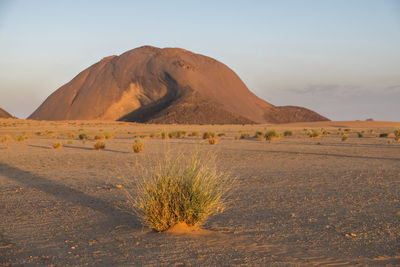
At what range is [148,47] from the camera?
168375mm

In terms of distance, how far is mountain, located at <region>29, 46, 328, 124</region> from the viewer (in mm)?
122750

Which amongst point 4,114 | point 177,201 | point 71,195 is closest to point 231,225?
point 177,201

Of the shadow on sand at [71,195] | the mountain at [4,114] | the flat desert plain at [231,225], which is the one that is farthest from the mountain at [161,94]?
the flat desert plain at [231,225]

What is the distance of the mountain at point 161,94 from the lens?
123 m

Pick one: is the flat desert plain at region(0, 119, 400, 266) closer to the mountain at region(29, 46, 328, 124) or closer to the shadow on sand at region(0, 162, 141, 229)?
the shadow on sand at region(0, 162, 141, 229)

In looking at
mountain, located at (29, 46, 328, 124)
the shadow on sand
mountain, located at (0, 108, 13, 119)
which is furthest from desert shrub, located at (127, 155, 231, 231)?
mountain, located at (0, 108, 13, 119)

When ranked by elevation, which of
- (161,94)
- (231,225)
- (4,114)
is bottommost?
(231,225)

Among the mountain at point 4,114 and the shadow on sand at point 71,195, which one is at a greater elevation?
the mountain at point 4,114

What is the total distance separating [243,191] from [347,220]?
11.2 ft

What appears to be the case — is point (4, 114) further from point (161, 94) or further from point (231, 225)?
point (231, 225)

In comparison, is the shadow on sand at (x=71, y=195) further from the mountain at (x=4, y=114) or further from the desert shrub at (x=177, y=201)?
the mountain at (x=4, y=114)

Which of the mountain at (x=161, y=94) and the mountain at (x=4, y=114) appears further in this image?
the mountain at (x=4, y=114)

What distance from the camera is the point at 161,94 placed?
139 m

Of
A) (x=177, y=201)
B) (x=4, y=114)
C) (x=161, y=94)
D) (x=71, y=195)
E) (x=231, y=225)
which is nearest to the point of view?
(x=177, y=201)
